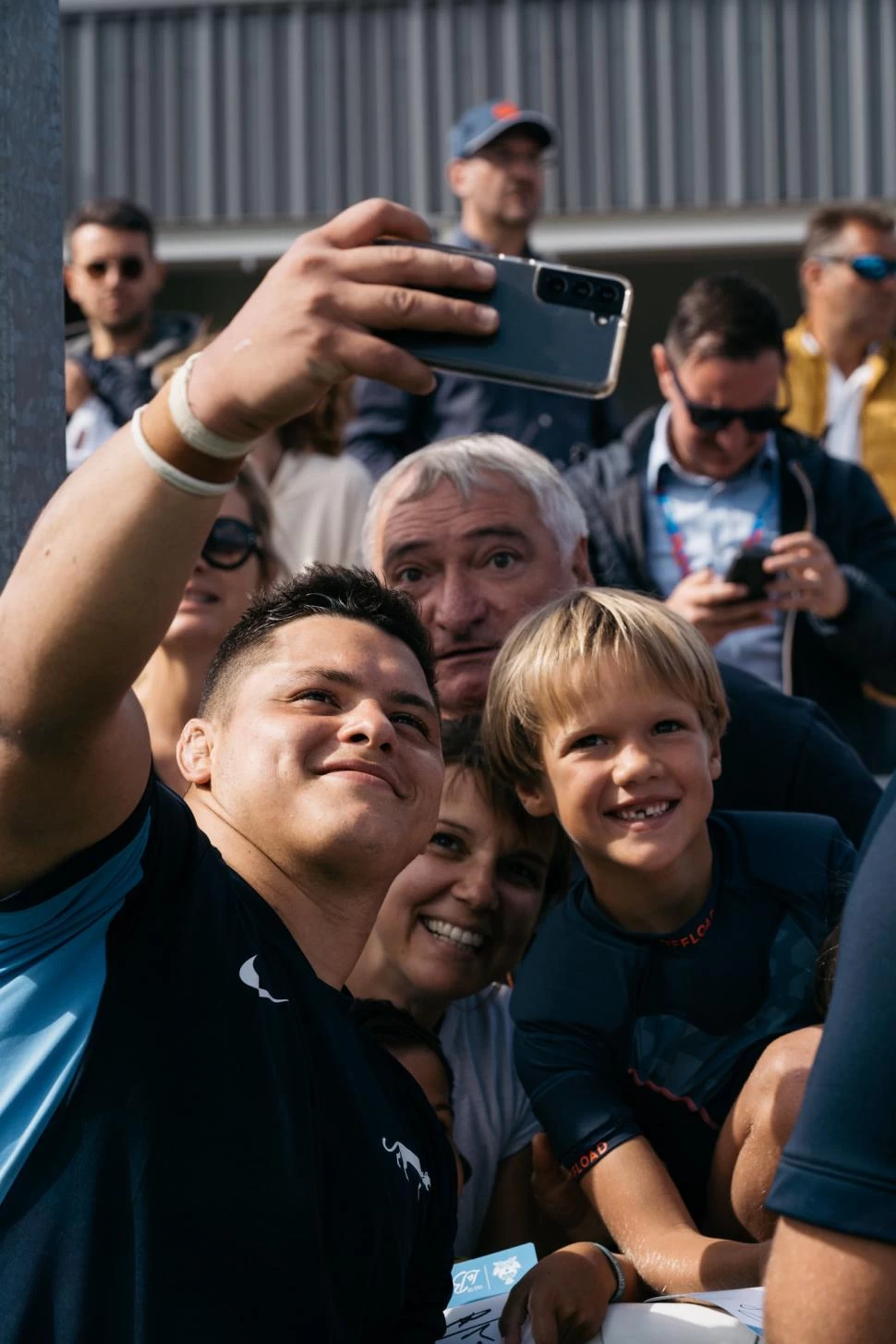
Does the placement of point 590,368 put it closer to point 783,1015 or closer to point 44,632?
point 44,632

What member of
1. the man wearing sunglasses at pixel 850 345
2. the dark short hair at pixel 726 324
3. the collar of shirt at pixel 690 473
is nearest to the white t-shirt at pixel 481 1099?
the collar of shirt at pixel 690 473

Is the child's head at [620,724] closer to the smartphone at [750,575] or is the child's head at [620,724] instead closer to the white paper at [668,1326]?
the white paper at [668,1326]

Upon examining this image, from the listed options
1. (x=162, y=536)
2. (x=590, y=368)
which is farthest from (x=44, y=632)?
(x=590, y=368)

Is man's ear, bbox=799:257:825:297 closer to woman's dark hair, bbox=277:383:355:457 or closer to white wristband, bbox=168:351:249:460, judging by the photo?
woman's dark hair, bbox=277:383:355:457

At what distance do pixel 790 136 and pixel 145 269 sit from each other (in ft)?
19.2

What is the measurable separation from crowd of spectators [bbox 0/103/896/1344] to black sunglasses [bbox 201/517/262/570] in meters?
0.01

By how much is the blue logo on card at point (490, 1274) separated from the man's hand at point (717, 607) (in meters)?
1.65

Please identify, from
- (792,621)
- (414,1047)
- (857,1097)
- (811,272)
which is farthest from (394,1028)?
(811,272)

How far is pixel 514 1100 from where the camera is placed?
2.97 meters

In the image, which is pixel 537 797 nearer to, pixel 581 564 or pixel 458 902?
pixel 458 902

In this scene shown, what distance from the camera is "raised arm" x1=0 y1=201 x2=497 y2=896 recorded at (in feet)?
4.92

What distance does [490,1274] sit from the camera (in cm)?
251

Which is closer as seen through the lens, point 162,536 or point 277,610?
point 162,536

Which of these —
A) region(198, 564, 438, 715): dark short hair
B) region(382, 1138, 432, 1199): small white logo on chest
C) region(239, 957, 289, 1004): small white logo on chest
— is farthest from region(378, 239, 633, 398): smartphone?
region(382, 1138, 432, 1199): small white logo on chest
